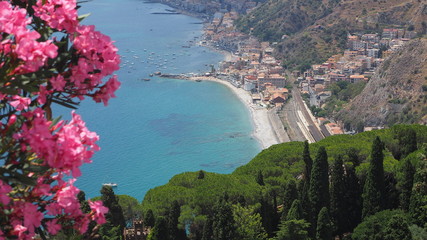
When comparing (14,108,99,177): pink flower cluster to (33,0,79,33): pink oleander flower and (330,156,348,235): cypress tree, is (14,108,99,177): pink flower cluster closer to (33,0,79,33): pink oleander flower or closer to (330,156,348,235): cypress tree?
(33,0,79,33): pink oleander flower

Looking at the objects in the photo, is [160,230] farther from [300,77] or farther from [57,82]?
[300,77]

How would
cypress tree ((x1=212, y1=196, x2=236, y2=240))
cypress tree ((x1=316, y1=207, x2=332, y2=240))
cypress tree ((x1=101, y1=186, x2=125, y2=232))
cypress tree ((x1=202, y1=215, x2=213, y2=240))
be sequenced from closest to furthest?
cypress tree ((x1=212, y1=196, x2=236, y2=240))
cypress tree ((x1=316, y1=207, x2=332, y2=240))
cypress tree ((x1=202, y1=215, x2=213, y2=240))
cypress tree ((x1=101, y1=186, x2=125, y2=232))

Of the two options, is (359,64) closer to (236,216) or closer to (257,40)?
(257,40)

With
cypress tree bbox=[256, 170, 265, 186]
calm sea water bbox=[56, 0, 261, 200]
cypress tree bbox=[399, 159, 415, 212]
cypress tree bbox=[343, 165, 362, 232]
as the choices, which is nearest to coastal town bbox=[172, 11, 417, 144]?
calm sea water bbox=[56, 0, 261, 200]

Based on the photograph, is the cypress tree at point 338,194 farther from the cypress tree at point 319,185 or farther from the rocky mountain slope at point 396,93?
the rocky mountain slope at point 396,93

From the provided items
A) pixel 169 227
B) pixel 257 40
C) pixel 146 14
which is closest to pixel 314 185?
pixel 169 227

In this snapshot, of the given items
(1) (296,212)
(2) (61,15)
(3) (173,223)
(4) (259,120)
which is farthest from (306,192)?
(4) (259,120)

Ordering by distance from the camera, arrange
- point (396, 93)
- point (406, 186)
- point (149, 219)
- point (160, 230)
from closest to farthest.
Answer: point (160, 230), point (406, 186), point (149, 219), point (396, 93)
